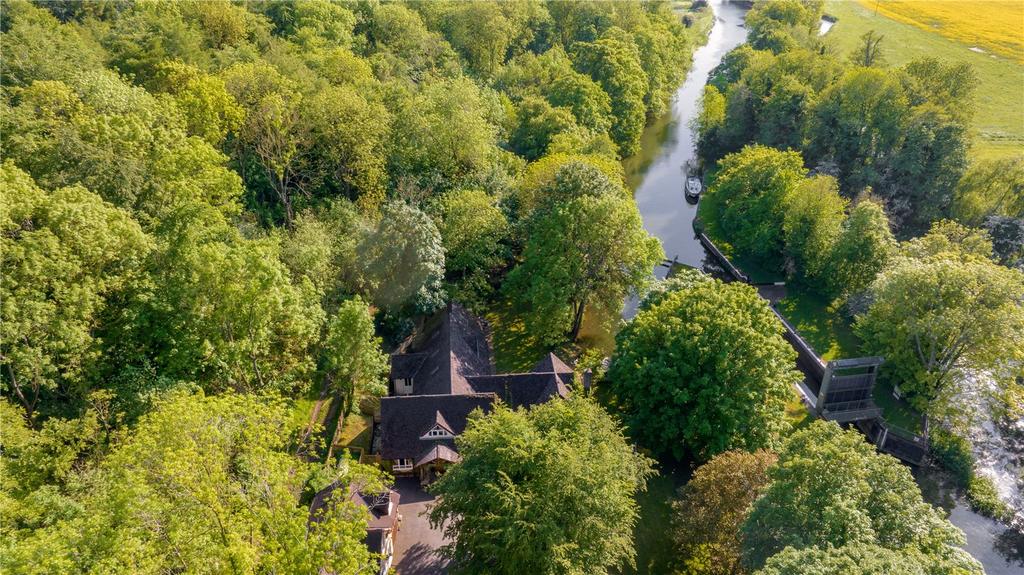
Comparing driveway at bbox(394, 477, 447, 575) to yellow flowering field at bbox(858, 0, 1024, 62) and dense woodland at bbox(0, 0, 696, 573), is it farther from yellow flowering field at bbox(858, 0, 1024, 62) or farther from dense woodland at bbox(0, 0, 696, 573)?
yellow flowering field at bbox(858, 0, 1024, 62)

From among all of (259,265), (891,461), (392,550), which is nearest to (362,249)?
(259,265)

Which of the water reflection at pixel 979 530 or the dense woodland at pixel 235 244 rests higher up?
the dense woodland at pixel 235 244

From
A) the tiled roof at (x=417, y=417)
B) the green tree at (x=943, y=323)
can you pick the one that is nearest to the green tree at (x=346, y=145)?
the tiled roof at (x=417, y=417)

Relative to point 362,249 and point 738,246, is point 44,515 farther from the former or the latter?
point 738,246

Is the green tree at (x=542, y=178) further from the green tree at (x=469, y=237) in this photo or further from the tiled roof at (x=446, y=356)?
the tiled roof at (x=446, y=356)

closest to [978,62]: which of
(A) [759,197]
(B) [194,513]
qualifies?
(A) [759,197]

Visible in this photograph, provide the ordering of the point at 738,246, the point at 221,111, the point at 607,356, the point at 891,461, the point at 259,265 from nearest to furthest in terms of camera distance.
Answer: the point at 891,461 < the point at 259,265 < the point at 221,111 < the point at 607,356 < the point at 738,246
